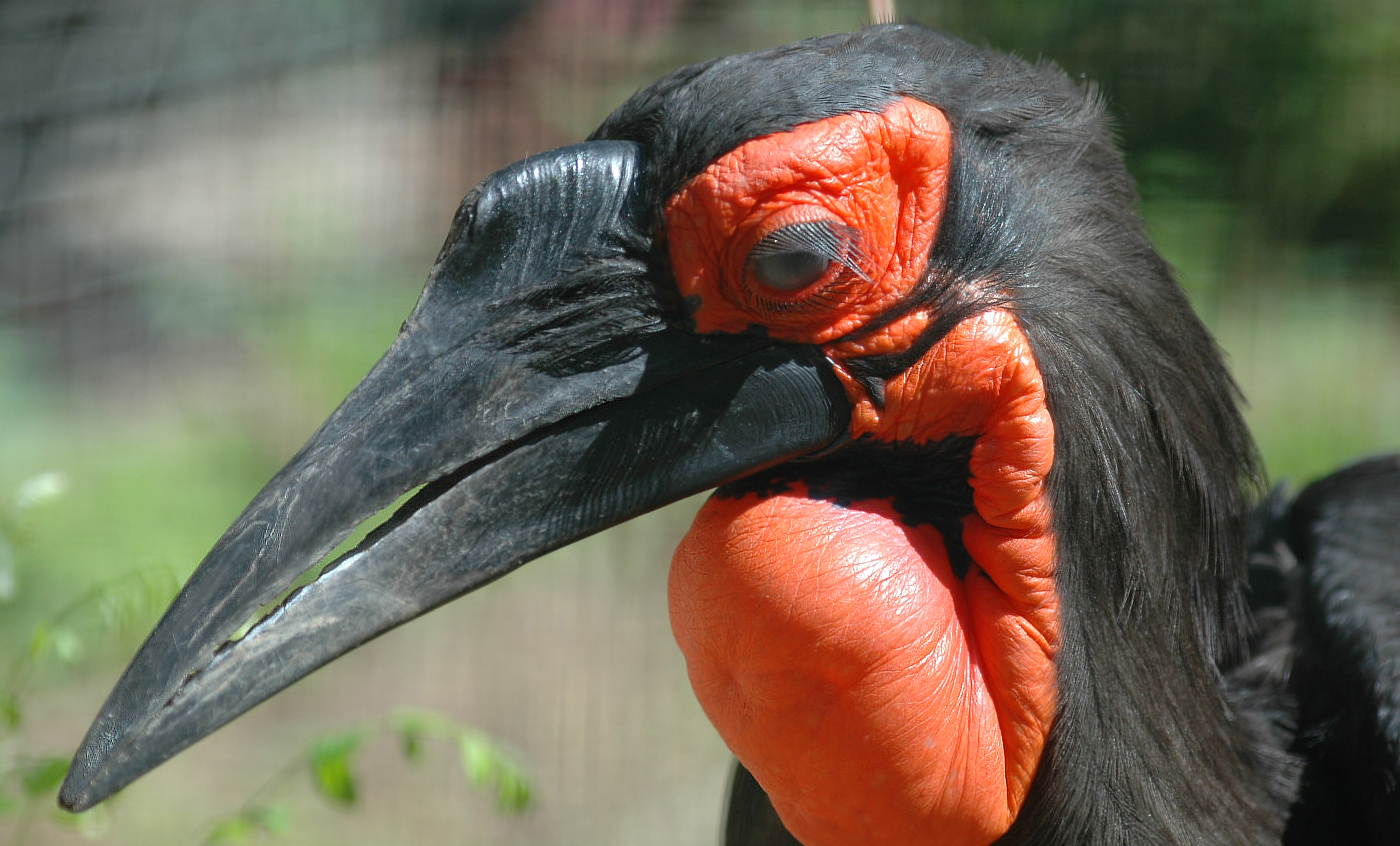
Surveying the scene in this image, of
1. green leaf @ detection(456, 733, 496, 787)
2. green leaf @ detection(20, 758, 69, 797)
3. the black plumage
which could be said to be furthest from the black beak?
green leaf @ detection(456, 733, 496, 787)

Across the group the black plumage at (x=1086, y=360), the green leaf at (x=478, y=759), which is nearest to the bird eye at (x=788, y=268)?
the black plumage at (x=1086, y=360)

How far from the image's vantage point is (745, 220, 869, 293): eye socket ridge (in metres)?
1.44

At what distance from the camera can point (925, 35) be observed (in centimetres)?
156

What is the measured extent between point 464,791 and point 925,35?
2.65m

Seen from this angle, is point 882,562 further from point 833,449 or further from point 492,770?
point 492,770

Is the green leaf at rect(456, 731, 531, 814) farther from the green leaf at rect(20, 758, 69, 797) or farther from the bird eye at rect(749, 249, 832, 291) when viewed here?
the bird eye at rect(749, 249, 832, 291)

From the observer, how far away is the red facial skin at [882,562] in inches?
56.7

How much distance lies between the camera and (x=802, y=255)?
145 cm

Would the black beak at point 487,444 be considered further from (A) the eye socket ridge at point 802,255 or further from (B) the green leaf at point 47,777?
(B) the green leaf at point 47,777

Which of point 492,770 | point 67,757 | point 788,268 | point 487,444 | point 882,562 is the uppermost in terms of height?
point 788,268

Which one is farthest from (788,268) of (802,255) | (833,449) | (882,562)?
(882,562)

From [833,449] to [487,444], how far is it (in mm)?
406

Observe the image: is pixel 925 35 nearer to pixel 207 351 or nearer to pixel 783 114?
pixel 783 114

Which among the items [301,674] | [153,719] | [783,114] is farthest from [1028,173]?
[153,719]
